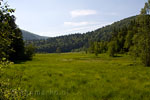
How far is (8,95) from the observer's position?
3.23m

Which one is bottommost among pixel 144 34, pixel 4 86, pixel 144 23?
pixel 4 86

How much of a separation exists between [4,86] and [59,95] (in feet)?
15.2

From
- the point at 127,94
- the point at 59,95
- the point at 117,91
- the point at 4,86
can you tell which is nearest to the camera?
the point at 4,86

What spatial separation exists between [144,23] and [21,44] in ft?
129

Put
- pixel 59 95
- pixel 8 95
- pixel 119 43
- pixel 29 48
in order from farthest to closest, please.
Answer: pixel 119 43, pixel 29 48, pixel 59 95, pixel 8 95

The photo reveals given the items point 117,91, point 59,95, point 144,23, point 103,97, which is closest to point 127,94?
point 117,91

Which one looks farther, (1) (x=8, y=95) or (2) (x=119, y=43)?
(2) (x=119, y=43)

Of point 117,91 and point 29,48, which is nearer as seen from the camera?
point 117,91

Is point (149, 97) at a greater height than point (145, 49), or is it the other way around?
point (145, 49)

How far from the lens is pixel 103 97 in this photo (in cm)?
807

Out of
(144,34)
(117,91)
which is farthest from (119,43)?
(117,91)

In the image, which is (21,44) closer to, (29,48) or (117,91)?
(29,48)

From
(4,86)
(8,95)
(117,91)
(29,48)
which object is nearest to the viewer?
(8,95)

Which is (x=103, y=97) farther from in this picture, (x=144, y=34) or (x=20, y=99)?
(x=144, y=34)
